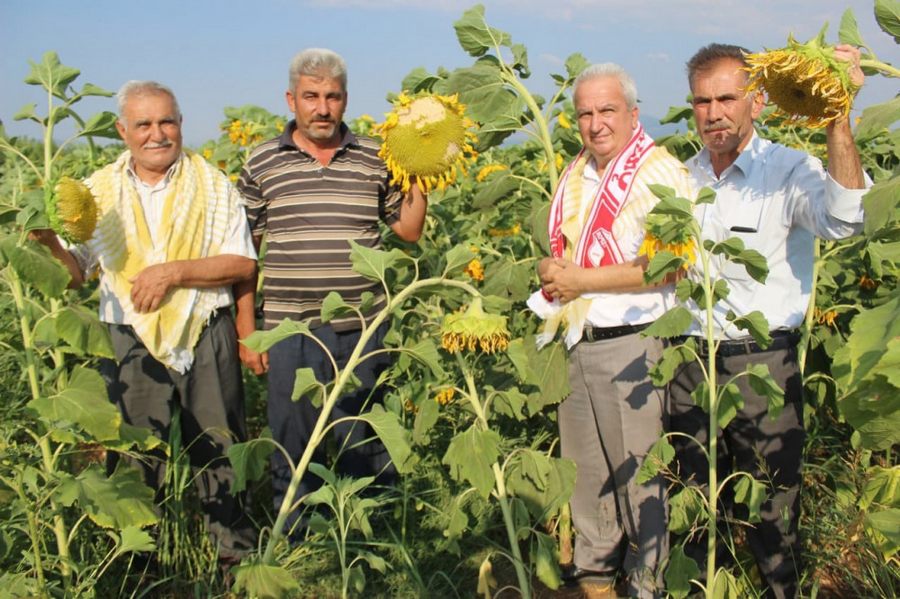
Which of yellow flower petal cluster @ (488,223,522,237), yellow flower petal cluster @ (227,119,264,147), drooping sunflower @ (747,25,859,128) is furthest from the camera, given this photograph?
yellow flower petal cluster @ (227,119,264,147)

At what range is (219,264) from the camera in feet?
9.81

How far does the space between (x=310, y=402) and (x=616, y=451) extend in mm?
1099

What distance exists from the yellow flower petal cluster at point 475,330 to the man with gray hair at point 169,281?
3.52ft

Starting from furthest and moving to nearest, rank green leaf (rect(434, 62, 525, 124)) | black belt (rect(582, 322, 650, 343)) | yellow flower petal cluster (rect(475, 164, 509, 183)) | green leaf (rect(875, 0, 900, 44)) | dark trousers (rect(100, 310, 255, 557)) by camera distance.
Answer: yellow flower petal cluster (rect(475, 164, 509, 183)) < dark trousers (rect(100, 310, 255, 557)) < green leaf (rect(434, 62, 525, 124)) < black belt (rect(582, 322, 650, 343)) < green leaf (rect(875, 0, 900, 44))

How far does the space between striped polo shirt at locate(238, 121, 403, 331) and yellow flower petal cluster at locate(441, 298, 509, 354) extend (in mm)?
895

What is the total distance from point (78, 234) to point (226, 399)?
1005mm

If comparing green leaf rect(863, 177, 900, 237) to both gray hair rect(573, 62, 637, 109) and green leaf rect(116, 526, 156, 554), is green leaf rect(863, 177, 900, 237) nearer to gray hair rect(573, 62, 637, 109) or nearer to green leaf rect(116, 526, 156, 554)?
gray hair rect(573, 62, 637, 109)

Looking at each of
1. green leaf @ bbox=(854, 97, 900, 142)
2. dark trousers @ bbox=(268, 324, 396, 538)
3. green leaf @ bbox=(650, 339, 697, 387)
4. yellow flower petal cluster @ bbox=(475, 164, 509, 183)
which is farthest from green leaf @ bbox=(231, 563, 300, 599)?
yellow flower petal cluster @ bbox=(475, 164, 509, 183)

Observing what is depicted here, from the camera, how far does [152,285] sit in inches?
112

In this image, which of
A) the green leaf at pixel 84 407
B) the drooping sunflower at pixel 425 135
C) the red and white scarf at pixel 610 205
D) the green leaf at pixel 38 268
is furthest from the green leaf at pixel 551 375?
the green leaf at pixel 38 268

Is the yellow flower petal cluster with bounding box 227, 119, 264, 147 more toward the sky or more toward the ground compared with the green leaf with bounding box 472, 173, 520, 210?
more toward the sky

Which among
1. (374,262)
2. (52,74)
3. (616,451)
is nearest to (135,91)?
(52,74)

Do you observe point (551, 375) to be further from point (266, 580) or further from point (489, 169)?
point (489, 169)

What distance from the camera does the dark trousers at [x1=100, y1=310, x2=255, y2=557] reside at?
9.68 feet
